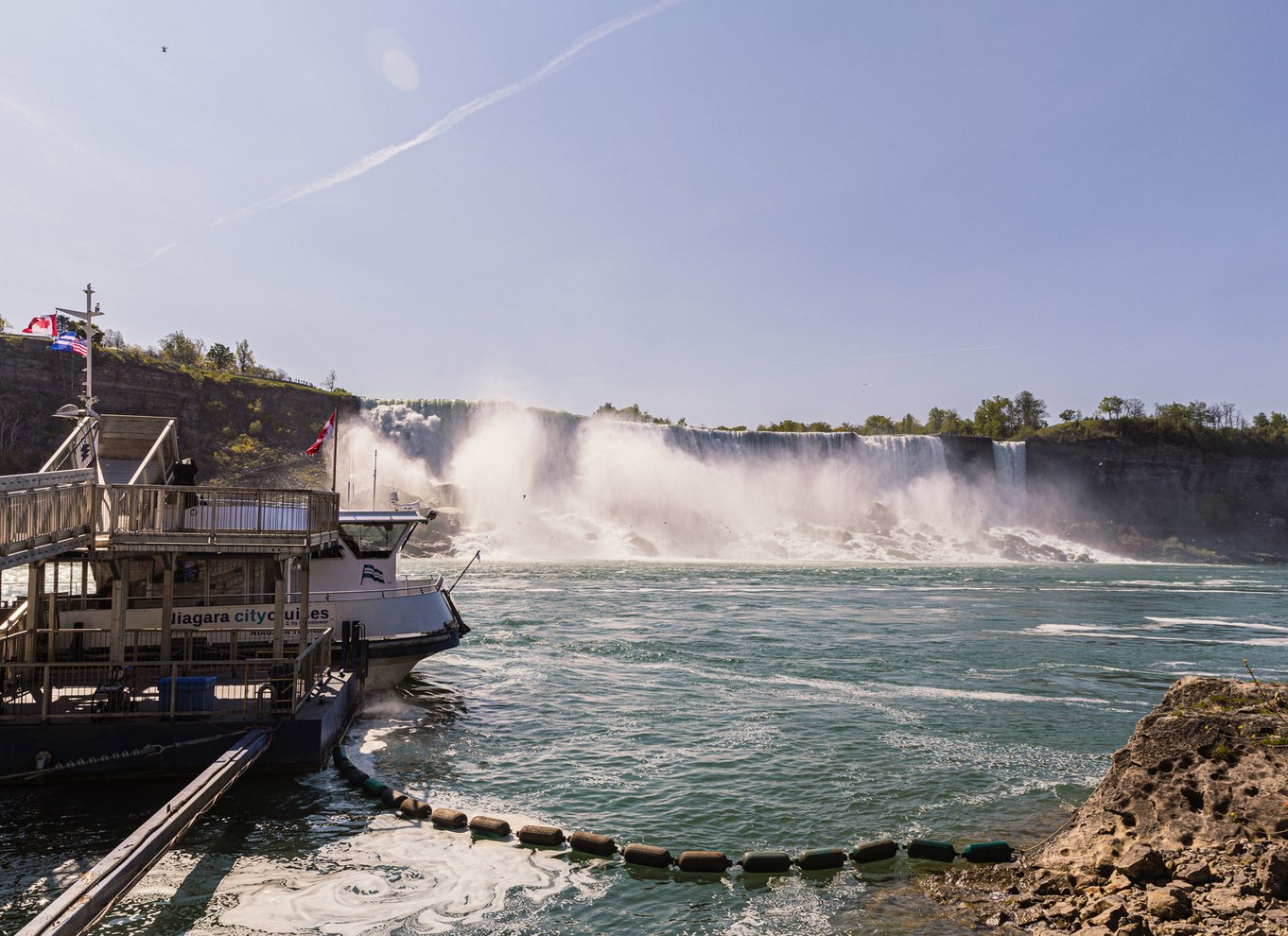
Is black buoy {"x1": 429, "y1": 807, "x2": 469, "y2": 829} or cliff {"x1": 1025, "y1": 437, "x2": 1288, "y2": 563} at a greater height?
cliff {"x1": 1025, "y1": 437, "x2": 1288, "y2": 563}

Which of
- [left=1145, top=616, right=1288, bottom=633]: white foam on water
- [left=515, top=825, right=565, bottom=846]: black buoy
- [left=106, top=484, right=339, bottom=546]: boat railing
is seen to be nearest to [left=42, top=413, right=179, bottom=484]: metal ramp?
[left=106, top=484, right=339, bottom=546]: boat railing

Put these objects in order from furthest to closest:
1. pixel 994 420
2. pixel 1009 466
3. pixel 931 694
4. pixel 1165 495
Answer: pixel 994 420
pixel 1165 495
pixel 1009 466
pixel 931 694

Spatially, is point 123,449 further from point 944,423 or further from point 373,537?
point 944,423

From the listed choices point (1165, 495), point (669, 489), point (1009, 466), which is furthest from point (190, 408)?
point (1165, 495)

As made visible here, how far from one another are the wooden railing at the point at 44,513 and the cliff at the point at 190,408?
6857 cm

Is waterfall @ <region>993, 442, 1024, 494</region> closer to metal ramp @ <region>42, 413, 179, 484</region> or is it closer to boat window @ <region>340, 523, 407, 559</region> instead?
boat window @ <region>340, 523, 407, 559</region>

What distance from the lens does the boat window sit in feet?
69.8

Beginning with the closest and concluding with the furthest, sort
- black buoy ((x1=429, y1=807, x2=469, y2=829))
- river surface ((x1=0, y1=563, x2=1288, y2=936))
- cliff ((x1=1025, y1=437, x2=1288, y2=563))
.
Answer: river surface ((x1=0, y1=563, x2=1288, y2=936)) < black buoy ((x1=429, y1=807, x2=469, y2=829)) < cliff ((x1=1025, y1=437, x2=1288, y2=563))

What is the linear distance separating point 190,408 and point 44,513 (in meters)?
87.4

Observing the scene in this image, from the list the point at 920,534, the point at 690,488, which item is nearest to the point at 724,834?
the point at 690,488

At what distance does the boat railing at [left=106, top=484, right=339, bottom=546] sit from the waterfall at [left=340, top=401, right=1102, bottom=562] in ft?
204

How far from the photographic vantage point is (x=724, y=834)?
12.6 m

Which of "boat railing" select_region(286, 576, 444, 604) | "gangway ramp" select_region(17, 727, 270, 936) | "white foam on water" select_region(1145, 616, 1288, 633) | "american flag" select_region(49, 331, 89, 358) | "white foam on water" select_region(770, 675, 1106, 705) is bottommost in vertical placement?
"white foam on water" select_region(1145, 616, 1288, 633)

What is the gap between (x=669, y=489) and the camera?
9062 centimetres
